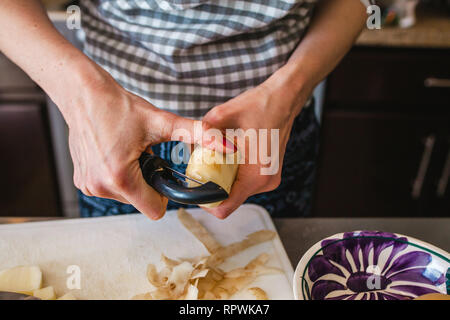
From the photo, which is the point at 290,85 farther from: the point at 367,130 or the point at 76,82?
the point at 367,130

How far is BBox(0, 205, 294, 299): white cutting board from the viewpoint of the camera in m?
0.49

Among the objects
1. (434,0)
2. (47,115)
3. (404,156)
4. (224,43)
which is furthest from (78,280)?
(434,0)

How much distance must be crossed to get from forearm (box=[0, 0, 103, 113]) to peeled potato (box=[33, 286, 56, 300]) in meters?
0.22

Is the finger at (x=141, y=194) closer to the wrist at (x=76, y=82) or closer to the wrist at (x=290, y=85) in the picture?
the wrist at (x=76, y=82)

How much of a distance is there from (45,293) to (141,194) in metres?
0.17

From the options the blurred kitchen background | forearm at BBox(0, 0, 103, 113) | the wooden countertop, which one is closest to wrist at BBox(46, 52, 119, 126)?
forearm at BBox(0, 0, 103, 113)

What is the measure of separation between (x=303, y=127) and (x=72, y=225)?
402 mm

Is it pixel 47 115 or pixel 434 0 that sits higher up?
pixel 434 0

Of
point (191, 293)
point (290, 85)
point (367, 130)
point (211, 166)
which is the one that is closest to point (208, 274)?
point (191, 293)

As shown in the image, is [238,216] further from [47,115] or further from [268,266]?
[47,115]

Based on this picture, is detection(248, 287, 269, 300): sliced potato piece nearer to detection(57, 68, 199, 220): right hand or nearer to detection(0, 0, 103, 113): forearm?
detection(57, 68, 199, 220): right hand

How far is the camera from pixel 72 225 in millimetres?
573

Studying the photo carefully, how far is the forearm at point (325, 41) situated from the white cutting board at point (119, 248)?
0.22 metres
